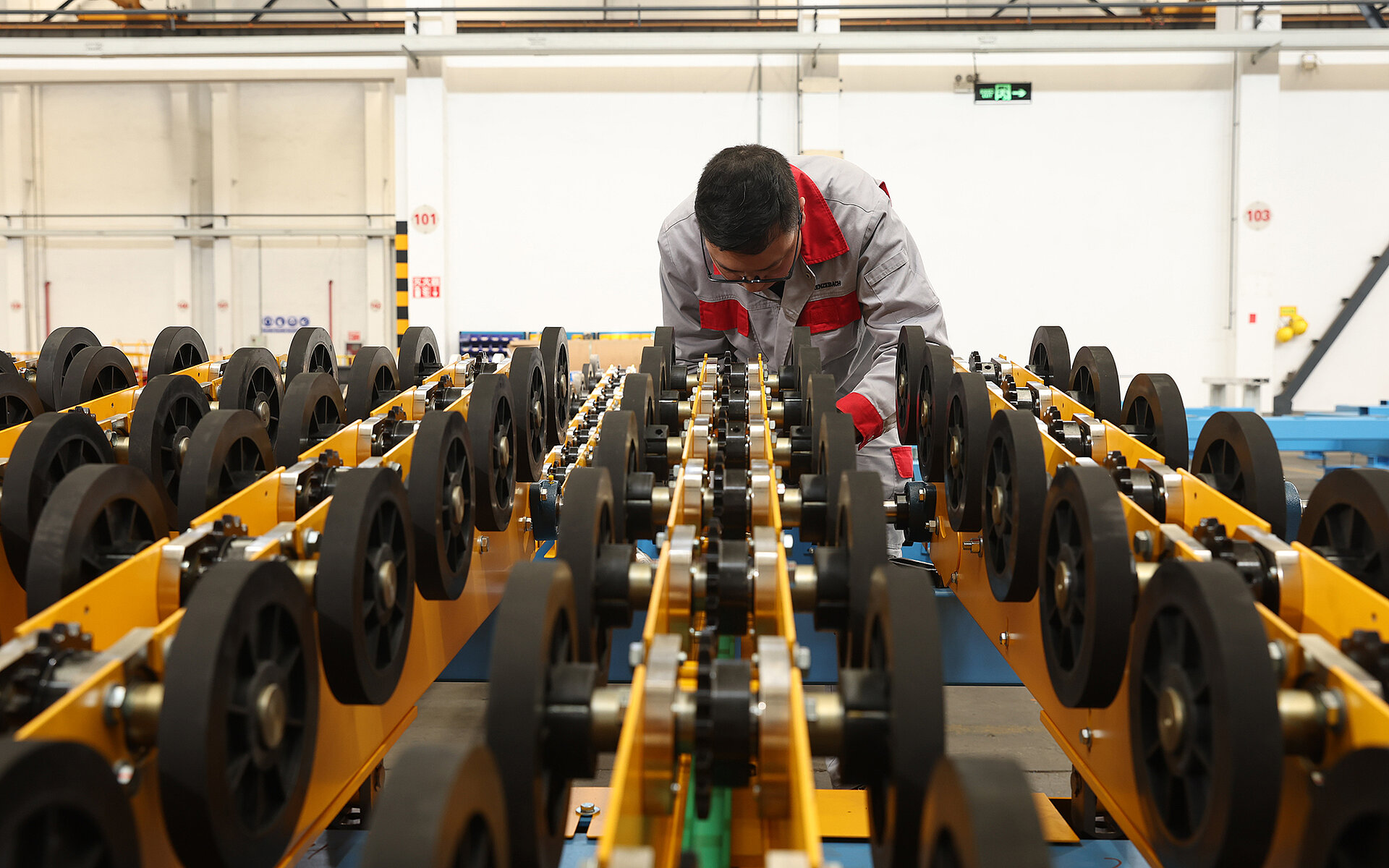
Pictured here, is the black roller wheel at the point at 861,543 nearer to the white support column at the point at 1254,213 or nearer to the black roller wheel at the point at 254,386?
the black roller wheel at the point at 254,386

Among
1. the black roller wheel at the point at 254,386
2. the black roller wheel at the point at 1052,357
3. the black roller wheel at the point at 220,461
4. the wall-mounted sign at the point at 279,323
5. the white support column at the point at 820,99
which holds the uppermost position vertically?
the white support column at the point at 820,99

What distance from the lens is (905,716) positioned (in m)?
0.96

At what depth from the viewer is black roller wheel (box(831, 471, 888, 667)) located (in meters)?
1.30

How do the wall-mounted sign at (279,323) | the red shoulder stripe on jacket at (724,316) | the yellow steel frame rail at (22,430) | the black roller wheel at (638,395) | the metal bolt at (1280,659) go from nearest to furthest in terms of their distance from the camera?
the metal bolt at (1280,659) < the yellow steel frame rail at (22,430) < the black roller wheel at (638,395) < the red shoulder stripe on jacket at (724,316) < the wall-mounted sign at (279,323)

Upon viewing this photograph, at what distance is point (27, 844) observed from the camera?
788 mm

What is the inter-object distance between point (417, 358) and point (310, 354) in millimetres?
383

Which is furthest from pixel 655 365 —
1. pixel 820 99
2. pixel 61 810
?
pixel 820 99

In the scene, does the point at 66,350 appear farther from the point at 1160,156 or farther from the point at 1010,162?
the point at 1160,156

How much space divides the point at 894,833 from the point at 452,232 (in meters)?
7.66

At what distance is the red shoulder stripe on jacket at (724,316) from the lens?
10.2ft

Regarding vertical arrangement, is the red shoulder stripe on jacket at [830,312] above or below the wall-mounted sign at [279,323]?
below

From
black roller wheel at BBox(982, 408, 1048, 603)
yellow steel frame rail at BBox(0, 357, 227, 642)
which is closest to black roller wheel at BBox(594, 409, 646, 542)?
black roller wheel at BBox(982, 408, 1048, 603)

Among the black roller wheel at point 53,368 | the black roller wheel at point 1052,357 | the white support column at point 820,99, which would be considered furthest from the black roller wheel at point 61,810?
the white support column at point 820,99

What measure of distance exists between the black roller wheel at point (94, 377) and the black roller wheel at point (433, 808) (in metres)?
2.77
